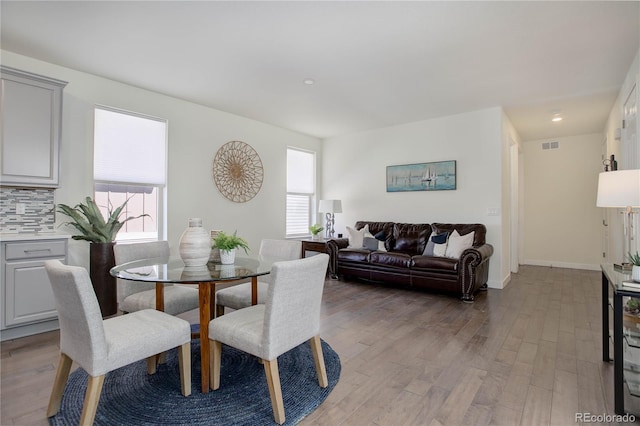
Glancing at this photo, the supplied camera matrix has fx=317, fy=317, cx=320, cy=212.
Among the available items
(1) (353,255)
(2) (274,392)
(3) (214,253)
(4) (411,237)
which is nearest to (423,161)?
(4) (411,237)

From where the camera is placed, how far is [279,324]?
65.7 inches

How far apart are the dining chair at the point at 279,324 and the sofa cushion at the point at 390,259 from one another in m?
2.76

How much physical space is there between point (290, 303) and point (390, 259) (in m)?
3.16

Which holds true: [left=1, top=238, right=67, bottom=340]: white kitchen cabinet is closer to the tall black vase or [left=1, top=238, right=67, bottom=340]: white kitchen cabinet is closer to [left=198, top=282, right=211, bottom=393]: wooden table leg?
the tall black vase

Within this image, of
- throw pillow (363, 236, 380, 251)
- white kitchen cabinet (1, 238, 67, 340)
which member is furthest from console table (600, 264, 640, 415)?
white kitchen cabinet (1, 238, 67, 340)

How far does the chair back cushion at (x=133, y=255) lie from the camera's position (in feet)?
8.38

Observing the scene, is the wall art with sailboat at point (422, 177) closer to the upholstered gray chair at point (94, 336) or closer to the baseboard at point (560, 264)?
the baseboard at point (560, 264)

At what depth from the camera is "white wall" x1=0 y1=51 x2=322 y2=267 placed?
3.45 meters

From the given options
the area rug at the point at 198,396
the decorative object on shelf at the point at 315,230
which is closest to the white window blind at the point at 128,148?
the area rug at the point at 198,396

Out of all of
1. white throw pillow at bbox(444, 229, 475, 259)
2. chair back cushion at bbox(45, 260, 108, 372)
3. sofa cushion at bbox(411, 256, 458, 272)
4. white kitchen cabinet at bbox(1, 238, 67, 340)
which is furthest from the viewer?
white throw pillow at bbox(444, 229, 475, 259)

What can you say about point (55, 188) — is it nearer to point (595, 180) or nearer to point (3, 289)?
point (3, 289)

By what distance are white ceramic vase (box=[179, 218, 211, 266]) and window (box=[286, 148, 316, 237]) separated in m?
3.72

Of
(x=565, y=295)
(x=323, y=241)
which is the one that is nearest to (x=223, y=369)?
(x=323, y=241)

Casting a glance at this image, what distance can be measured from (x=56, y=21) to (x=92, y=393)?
2886 millimetres
